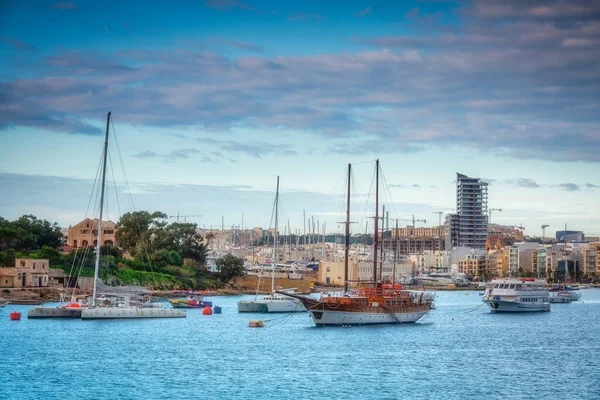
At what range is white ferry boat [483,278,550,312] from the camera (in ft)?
331

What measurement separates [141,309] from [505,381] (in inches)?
1575

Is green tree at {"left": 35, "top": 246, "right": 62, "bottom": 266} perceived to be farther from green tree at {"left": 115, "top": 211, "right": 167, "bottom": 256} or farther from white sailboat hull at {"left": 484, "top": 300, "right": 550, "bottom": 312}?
white sailboat hull at {"left": 484, "top": 300, "right": 550, "bottom": 312}

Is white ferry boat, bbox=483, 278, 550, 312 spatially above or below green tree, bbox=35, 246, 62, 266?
below

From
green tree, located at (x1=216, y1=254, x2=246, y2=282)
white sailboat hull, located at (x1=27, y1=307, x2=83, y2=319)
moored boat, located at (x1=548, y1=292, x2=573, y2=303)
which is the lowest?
white sailboat hull, located at (x1=27, y1=307, x2=83, y2=319)

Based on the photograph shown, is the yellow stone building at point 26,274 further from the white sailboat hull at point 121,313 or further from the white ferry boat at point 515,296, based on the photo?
the white ferry boat at point 515,296

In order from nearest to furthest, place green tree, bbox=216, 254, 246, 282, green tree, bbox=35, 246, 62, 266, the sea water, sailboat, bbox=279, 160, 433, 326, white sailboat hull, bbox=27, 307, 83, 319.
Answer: the sea water
sailboat, bbox=279, 160, 433, 326
white sailboat hull, bbox=27, 307, 83, 319
green tree, bbox=35, 246, 62, 266
green tree, bbox=216, 254, 246, 282

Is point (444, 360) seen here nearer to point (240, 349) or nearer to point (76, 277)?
point (240, 349)

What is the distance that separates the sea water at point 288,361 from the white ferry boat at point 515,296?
69.2 feet

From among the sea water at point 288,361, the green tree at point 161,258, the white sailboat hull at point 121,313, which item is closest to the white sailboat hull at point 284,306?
the sea water at point 288,361

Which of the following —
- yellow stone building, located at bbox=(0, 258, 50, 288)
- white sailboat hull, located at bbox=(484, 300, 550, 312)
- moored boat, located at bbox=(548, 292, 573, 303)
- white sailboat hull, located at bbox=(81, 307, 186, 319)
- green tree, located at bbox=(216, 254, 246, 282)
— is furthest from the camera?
green tree, located at bbox=(216, 254, 246, 282)

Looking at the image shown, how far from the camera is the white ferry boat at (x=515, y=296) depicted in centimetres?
10100

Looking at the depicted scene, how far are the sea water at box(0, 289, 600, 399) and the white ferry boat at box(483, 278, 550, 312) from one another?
21.1 meters

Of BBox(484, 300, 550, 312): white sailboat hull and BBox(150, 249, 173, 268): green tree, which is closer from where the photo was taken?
BBox(484, 300, 550, 312): white sailboat hull

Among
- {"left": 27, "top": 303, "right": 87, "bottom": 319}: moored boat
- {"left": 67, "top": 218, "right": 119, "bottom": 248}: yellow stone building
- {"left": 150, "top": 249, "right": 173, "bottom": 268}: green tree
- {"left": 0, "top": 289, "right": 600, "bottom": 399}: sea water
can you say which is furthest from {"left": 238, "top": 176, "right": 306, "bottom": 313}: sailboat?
{"left": 67, "top": 218, "right": 119, "bottom": 248}: yellow stone building
